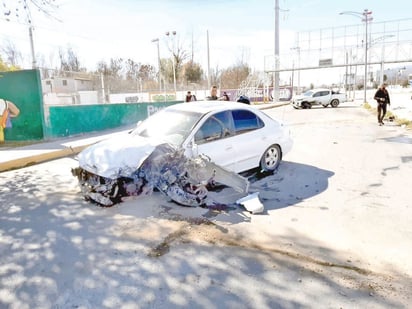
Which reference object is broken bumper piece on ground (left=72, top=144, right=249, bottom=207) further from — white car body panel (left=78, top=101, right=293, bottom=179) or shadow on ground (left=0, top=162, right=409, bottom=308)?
→ shadow on ground (left=0, top=162, right=409, bottom=308)

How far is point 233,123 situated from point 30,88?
28.1 ft

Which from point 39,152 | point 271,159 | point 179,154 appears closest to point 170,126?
point 179,154

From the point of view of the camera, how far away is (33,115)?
11.7m

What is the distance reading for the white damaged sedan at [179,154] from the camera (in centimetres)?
502

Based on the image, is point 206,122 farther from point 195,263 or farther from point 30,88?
point 30,88

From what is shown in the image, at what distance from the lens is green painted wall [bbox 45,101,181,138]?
12.3 metres

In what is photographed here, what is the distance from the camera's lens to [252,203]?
490 centimetres

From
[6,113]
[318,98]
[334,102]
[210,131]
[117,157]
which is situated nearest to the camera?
[117,157]

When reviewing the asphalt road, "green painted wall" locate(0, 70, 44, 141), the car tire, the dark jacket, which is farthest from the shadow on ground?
the car tire

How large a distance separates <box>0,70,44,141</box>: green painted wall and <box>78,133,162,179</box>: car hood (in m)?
7.42

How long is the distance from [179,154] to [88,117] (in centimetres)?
1015

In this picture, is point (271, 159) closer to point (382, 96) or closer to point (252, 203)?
point (252, 203)

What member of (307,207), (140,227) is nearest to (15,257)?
(140,227)

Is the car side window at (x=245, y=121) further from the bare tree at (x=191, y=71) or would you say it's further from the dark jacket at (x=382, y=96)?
the bare tree at (x=191, y=71)
